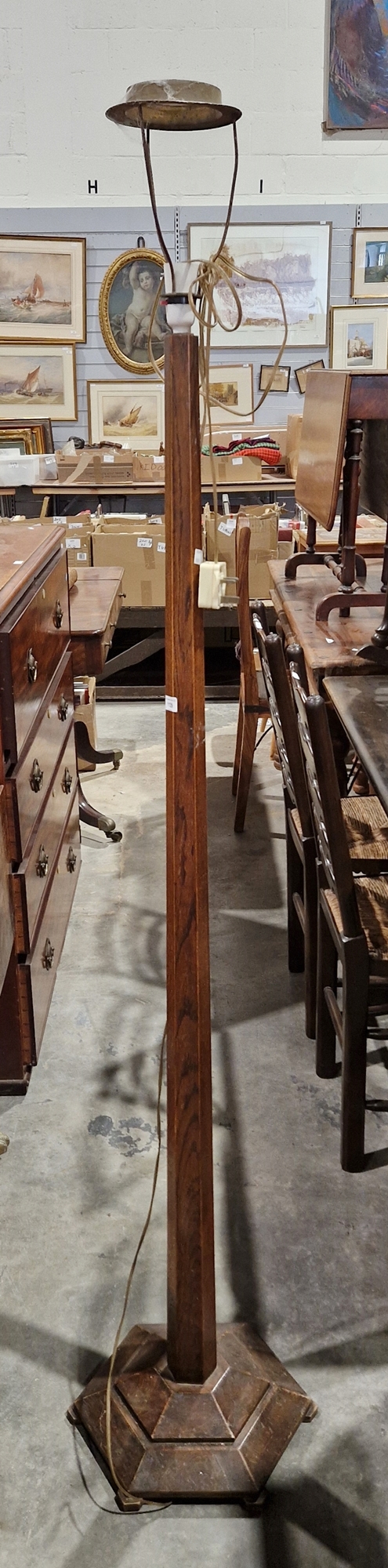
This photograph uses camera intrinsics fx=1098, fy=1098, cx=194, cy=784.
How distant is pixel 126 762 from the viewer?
495cm

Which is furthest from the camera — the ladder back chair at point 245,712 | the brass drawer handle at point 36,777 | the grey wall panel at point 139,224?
the grey wall panel at point 139,224

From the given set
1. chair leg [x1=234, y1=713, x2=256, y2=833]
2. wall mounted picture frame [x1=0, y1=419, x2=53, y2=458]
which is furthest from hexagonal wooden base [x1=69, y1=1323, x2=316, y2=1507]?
wall mounted picture frame [x1=0, y1=419, x2=53, y2=458]

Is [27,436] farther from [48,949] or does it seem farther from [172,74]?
[48,949]

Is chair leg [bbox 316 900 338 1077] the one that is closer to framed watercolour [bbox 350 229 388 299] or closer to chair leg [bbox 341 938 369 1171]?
chair leg [bbox 341 938 369 1171]

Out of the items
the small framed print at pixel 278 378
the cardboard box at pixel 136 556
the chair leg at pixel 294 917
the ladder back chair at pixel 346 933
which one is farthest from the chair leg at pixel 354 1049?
the small framed print at pixel 278 378

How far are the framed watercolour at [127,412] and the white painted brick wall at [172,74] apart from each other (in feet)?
3.53

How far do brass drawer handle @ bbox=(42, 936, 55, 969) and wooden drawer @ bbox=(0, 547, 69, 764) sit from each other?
586 millimetres

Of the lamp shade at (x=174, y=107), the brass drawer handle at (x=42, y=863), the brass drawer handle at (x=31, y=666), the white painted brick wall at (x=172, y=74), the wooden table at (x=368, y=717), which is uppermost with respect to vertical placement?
the white painted brick wall at (x=172, y=74)

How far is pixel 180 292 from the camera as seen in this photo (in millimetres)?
1304

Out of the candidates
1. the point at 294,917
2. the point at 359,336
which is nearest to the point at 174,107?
the point at 294,917

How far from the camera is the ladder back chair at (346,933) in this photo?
1.90 m

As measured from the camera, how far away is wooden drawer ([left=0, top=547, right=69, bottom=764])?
7.34 ft

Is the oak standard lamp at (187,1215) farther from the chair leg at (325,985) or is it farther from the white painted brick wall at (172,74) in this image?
the white painted brick wall at (172,74)

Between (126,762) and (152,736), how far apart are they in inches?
16.3
